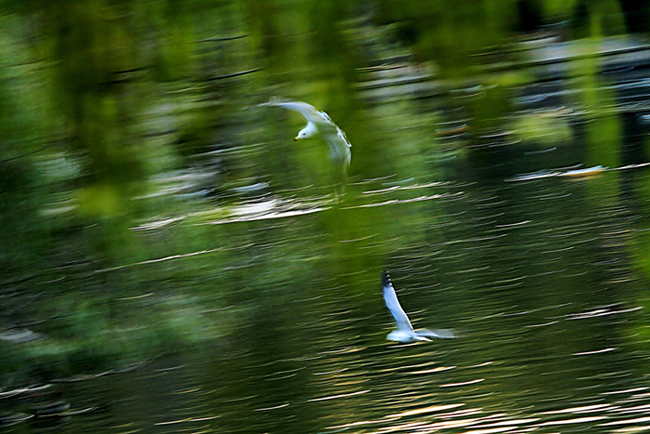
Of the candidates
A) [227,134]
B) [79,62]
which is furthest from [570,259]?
[79,62]

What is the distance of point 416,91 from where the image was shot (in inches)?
84.8

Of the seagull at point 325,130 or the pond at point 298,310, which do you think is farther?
the pond at point 298,310

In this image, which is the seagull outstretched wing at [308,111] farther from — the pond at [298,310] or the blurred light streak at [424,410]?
the blurred light streak at [424,410]

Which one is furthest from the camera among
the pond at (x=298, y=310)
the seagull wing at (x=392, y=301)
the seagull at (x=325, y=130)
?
the pond at (x=298, y=310)

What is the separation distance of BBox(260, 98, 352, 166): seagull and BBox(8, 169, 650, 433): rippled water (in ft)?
10.6

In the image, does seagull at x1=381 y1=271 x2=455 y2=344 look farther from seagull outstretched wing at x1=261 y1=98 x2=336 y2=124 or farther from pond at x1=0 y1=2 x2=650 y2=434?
seagull outstretched wing at x1=261 y1=98 x2=336 y2=124

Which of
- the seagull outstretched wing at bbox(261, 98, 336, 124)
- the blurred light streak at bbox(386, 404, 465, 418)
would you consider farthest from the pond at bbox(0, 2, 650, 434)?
the seagull outstretched wing at bbox(261, 98, 336, 124)

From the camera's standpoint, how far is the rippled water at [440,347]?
6059 millimetres

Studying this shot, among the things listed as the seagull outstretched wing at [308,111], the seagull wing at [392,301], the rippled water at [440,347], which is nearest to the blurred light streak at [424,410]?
the rippled water at [440,347]

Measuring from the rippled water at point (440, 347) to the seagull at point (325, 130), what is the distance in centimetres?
324

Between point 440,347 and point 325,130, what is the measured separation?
5.64m

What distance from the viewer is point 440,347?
7207 millimetres

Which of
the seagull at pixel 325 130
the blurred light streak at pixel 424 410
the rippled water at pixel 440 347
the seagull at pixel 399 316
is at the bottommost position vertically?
the rippled water at pixel 440 347

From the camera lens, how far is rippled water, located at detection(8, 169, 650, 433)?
6059 mm
